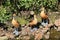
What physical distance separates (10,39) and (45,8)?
2385 millimetres

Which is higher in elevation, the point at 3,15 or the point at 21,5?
the point at 21,5

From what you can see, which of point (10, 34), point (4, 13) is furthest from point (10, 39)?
point (4, 13)

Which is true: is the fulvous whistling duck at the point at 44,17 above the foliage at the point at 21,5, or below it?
below

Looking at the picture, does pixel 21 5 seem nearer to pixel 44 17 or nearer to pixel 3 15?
pixel 3 15

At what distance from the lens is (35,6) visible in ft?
42.7

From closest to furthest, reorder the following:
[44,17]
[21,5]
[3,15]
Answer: [3,15]
[44,17]
[21,5]

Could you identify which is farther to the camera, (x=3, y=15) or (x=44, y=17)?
(x=44, y=17)

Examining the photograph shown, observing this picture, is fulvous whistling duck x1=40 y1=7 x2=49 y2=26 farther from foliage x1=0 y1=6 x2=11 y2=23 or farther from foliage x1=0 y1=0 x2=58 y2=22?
foliage x1=0 y1=6 x2=11 y2=23

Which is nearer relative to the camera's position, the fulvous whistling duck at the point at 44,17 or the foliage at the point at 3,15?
the foliage at the point at 3,15

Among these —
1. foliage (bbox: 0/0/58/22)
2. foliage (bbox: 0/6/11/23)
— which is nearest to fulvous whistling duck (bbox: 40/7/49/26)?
foliage (bbox: 0/0/58/22)

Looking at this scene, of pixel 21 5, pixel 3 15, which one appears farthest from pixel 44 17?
pixel 3 15

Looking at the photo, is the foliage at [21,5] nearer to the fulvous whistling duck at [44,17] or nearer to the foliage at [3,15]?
the foliage at [3,15]

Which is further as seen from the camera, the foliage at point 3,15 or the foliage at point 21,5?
the foliage at point 21,5

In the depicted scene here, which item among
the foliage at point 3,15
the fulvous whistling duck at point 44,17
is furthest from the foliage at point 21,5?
the fulvous whistling duck at point 44,17
